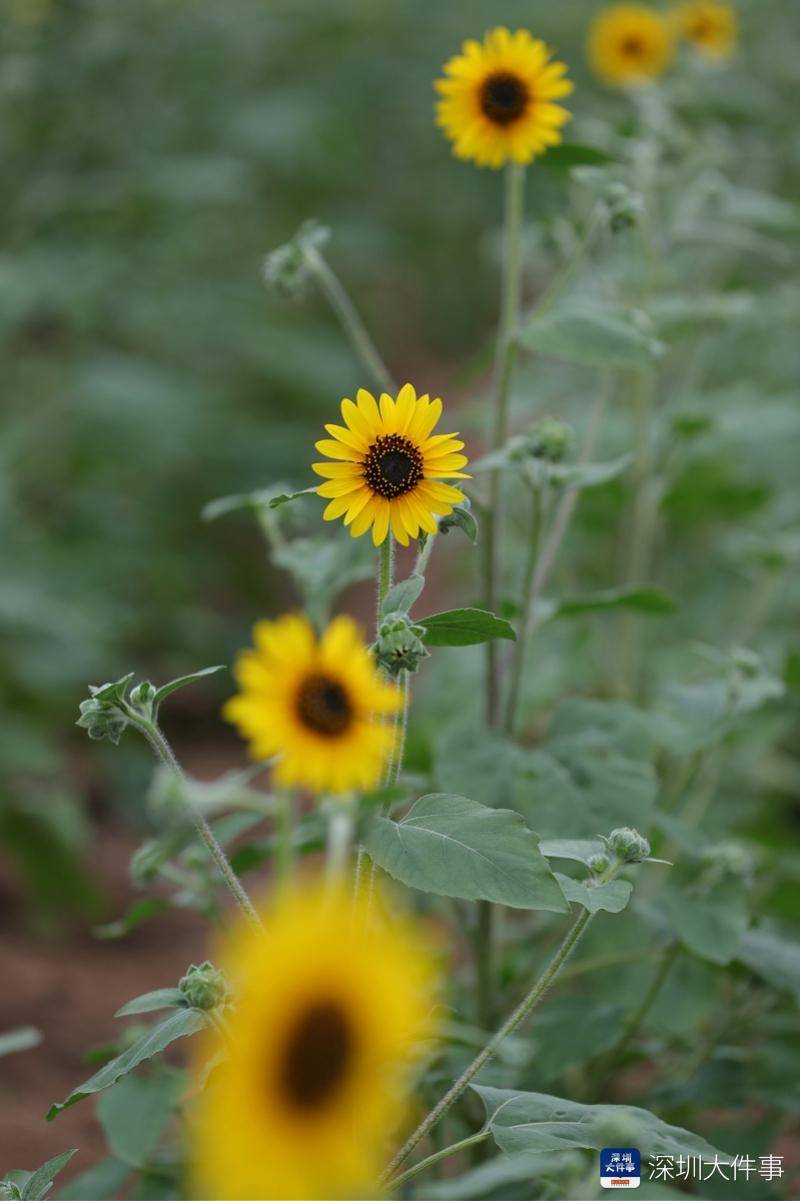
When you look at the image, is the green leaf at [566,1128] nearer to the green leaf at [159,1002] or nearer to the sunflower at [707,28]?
the green leaf at [159,1002]

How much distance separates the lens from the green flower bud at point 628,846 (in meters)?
0.95

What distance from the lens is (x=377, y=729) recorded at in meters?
0.75

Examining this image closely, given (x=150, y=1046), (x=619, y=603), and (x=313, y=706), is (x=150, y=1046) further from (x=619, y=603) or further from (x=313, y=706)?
(x=619, y=603)

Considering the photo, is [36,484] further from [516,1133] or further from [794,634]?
[516,1133]

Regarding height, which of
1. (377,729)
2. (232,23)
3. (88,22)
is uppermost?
(232,23)

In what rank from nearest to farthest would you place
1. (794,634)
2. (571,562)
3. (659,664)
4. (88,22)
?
(659,664) < (794,634) < (571,562) < (88,22)

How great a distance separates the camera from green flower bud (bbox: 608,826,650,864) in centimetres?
95

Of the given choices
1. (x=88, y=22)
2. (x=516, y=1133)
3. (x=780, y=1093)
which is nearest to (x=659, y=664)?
(x=780, y=1093)

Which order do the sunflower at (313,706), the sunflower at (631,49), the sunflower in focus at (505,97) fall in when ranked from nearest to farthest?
the sunflower at (313,706) → the sunflower in focus at (505,97) → the sunflower at (631,49)

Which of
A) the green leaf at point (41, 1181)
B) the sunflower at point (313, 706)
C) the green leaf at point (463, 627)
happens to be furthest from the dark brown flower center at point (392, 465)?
the green leaf at point (41, 1181)

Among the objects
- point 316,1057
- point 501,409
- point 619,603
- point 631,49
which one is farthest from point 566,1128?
point 631,49

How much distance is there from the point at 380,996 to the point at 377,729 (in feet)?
0.59

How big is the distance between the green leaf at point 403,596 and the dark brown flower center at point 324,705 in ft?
0.74

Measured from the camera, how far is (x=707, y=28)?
2.39 m
